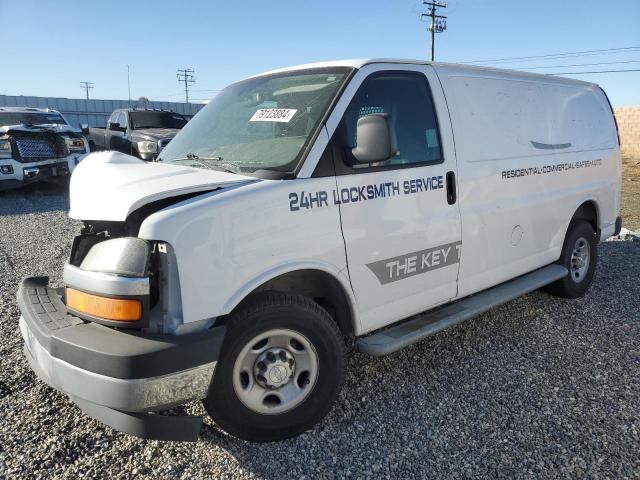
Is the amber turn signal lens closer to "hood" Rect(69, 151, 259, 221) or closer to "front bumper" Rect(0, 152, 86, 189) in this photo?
"hood" Rect(69, 151, 259, 221)

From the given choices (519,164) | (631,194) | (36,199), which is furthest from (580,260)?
(36,199)

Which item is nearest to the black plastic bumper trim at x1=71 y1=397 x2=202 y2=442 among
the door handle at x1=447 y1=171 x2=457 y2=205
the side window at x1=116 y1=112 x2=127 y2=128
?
the door handle at x1=447 y1=171 x2=457 y2=205

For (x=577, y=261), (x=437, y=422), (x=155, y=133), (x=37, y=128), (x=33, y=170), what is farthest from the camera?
(x=155, y=133)

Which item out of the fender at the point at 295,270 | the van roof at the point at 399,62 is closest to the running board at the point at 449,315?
the fender at the point at 295,270

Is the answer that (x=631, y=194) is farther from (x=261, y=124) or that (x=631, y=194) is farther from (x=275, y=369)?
(x=275, y=369)

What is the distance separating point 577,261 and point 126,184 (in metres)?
4.41

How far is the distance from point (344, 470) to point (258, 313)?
3.01 ft

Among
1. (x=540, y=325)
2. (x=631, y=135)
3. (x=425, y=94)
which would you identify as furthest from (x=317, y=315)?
(x=631, y=135)

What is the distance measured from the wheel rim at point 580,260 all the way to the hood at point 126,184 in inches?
148

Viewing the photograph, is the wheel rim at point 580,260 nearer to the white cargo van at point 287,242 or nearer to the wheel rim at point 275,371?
the white cargo van at point 287,242

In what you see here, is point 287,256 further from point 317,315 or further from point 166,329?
point 166,329

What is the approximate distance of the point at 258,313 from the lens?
2613mm

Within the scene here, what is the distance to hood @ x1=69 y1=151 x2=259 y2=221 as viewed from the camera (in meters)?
2.48

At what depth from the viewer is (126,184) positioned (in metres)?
2.66
